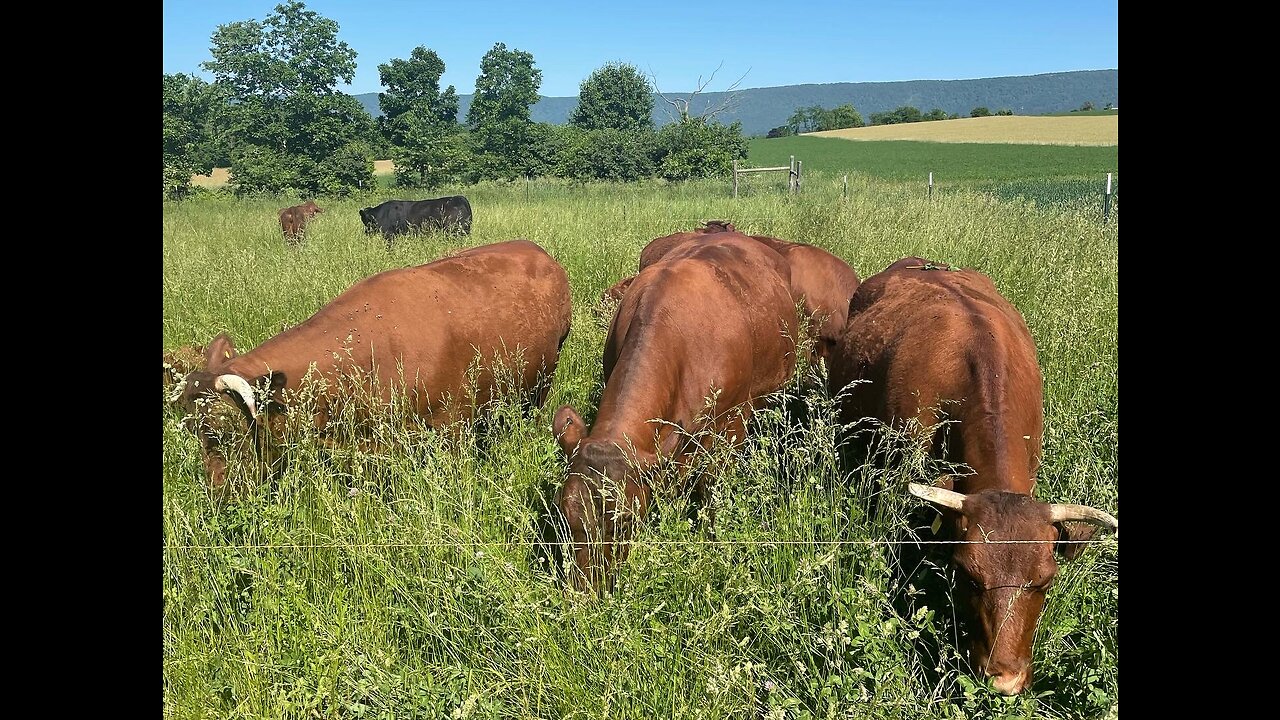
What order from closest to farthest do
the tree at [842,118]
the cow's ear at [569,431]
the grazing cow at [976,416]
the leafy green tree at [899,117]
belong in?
the grazing cow at [976,416] < the cow's ear at [569,431] < the leafy green tree at [899,117] < the tree at [842,118]

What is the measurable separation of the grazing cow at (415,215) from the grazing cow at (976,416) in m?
9.81

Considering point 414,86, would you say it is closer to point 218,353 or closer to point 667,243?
point 667,243

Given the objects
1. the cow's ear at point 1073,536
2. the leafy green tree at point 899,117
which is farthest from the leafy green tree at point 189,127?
the leafy green tree at point 899,117

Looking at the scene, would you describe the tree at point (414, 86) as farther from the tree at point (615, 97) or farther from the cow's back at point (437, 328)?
the cow's back at point (437, 328)

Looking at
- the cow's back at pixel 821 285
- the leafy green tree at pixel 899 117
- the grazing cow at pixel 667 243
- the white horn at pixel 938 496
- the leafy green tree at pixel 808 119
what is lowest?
the white horn at pixel 938 496

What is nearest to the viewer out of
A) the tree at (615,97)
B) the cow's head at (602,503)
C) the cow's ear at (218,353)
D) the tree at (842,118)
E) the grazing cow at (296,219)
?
the cow's head at (602,503)

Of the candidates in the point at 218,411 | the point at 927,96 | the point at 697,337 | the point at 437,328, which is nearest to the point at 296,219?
the point at 437,328

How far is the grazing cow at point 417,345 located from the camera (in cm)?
415

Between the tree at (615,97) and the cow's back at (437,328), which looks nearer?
the cow's back at (437,328)

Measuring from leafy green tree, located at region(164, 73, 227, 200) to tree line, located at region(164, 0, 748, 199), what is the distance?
6cm

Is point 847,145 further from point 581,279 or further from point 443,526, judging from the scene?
point 443,526

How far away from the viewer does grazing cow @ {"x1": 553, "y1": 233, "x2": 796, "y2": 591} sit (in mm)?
3209

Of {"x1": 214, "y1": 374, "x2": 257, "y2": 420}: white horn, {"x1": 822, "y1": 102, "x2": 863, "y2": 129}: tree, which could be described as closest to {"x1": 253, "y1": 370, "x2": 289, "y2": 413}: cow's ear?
{"x1": 214, "y1": 374, "x2": 257, "y2": 420}: white horn

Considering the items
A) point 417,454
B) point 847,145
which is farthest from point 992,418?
point 847,145
